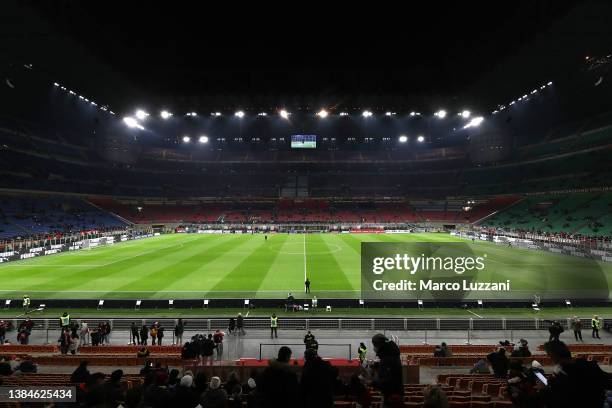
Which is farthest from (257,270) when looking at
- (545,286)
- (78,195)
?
(78,195)

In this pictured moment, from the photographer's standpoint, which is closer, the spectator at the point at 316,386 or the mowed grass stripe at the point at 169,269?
the spectator at the point at 316,386

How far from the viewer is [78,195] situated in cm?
6506

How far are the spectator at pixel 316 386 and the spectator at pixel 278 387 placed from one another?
0.13 meters

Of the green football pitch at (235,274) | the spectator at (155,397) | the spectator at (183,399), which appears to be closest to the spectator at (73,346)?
the green football pitch at (235,274)

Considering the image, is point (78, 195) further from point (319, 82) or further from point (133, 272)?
point (319, 82)

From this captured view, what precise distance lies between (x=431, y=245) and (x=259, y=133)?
79.7m

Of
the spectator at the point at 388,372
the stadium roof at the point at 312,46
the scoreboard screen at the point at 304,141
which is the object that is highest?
the scoreboard screen at the point at 304,141

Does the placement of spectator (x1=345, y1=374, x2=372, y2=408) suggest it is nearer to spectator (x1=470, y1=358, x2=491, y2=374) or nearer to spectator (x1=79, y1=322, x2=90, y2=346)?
spectator (x1=470, y1=358, x2=491, y2=374)

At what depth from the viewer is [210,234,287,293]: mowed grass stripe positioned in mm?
22719

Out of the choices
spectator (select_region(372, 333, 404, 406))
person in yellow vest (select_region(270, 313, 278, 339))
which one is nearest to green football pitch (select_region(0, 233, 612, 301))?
person in yellow vest (select_region(270, 313, 278, 339))

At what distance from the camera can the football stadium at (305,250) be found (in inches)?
249

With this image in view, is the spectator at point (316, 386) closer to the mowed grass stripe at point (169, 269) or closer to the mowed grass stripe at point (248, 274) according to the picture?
the mowed grass stripe at point (248, 274)

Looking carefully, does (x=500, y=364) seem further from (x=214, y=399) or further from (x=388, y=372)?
(x=214, y=399)

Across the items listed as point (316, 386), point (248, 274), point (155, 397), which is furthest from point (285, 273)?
point (316, 386)
